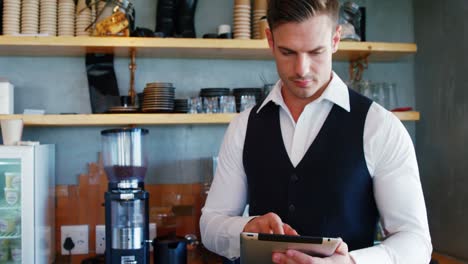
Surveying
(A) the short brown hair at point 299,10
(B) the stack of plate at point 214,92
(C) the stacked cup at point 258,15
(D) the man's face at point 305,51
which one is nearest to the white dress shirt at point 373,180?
(D) the man's face at point 305,51

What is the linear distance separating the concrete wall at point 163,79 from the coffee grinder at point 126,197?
17cm

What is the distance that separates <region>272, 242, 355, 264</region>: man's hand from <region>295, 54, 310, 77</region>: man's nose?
45 centimetres

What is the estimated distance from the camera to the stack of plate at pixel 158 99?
243cm

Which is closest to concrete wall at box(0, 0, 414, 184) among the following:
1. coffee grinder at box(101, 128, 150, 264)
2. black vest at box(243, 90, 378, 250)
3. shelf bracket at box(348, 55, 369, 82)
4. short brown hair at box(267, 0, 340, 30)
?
shelf bracket at box(348, 55, 369, 82)

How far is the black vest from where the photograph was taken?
1.34m

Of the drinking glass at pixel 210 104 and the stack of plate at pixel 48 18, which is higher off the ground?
the stack of plate at pixel 48 18

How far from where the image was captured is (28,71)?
2.64 m

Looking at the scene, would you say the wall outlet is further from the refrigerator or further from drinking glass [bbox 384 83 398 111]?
drinking glass [bbox 384 83 398 111]

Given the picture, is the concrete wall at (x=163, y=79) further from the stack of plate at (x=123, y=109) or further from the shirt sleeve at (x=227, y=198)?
the shirt sleeve at (x=227, y=198)

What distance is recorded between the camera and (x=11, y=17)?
2.43m

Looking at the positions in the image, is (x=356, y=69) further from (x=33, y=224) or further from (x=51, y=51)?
(x=33, y=224)

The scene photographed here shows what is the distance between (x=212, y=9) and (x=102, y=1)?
599 millimetres

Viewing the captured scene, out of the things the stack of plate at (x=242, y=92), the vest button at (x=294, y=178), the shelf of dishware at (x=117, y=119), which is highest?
the stack of plate at (x=242, y=92)

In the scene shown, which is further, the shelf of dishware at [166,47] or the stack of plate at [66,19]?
the stack of plate at [66,19]
